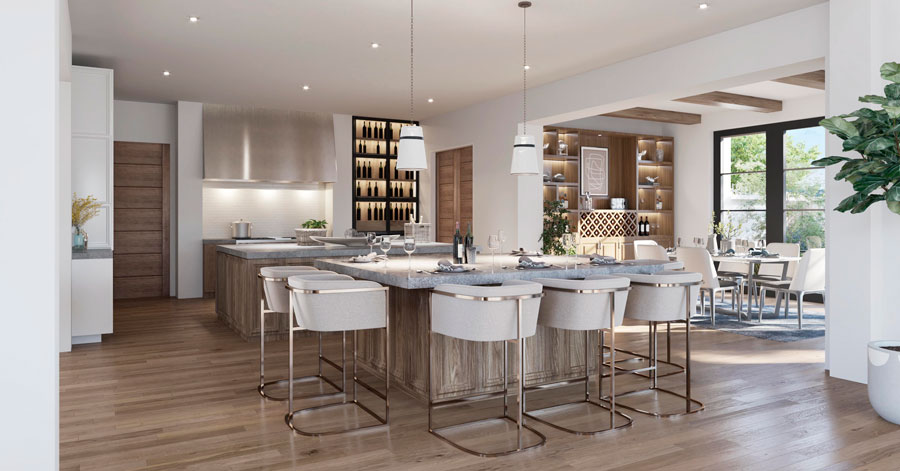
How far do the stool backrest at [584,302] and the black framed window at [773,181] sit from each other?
22.0 ft

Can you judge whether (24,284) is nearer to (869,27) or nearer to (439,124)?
(869,27)

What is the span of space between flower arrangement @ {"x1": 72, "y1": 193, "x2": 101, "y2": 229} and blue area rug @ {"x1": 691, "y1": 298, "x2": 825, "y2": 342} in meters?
6.27

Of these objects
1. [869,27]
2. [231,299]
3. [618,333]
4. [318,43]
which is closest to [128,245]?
[231,299]

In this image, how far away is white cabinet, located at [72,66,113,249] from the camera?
19.8 feet

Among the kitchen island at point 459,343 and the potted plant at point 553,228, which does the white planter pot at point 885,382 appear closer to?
the kitchen island at point 459,343

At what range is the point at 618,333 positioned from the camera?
645cm

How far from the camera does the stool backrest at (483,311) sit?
319cm

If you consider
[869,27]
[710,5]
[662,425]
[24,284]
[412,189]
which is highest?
[710,5]

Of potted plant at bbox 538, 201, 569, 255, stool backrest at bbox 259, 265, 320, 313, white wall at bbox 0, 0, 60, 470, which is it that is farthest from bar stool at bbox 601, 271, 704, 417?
potted plant at bbox 538, 201, 569, 255

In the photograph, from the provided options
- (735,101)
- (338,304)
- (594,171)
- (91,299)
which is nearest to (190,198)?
(91,299)

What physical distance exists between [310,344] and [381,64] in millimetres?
2957

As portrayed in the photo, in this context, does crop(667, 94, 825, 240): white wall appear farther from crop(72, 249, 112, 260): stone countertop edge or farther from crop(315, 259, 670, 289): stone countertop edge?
crop(72, 249, 112, 260): stone countertop edge

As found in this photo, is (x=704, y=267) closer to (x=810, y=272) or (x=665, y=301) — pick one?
(x=810, y=272)

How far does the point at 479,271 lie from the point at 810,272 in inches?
180
